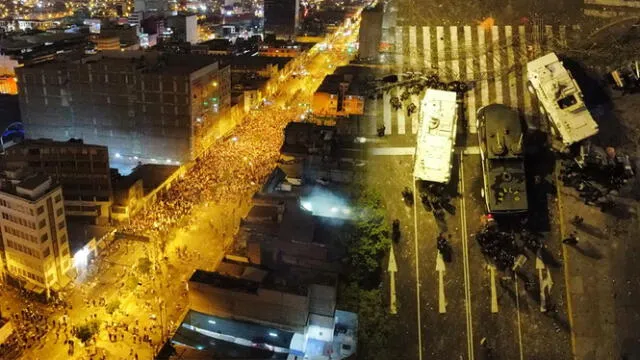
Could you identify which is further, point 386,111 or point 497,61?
point 497,61

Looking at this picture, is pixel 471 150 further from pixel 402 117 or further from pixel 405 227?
pixel 405 227

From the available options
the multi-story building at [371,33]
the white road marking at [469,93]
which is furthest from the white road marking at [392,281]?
the multi-story building at [371,33]

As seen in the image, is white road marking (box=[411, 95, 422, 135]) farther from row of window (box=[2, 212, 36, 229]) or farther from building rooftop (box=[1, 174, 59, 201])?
row of window (box=[2, 212, 36, 229])

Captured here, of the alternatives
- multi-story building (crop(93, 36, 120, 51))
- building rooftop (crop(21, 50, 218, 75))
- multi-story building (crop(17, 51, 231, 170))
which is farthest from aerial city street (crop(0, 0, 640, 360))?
multi-story building (crop(93, 36, 120, 51))

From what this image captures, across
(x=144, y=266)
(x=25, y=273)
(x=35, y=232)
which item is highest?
(x=35, y=232)

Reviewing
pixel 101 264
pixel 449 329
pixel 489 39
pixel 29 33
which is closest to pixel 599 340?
pixel 449 329

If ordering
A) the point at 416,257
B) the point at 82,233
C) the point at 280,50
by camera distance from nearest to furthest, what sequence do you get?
the point at 416,257 → the point at 82,233 → the point at 280,50

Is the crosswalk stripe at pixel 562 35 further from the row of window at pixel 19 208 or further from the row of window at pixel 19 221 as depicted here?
the row of window at pixel 19 221

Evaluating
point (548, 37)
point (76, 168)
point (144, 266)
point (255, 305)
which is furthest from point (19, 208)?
point (548, 37)
